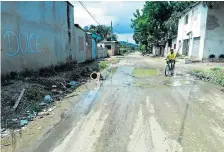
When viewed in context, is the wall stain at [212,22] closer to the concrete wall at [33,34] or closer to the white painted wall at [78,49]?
the white painted wall at [78,49]

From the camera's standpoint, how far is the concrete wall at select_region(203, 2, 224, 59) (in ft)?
71.8

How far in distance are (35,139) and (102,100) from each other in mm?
3410

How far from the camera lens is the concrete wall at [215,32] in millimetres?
21891

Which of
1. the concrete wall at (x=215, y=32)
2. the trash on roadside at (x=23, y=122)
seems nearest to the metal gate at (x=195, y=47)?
the concrete wall at (x=215, y=32)

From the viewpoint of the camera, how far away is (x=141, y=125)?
17.0 feet

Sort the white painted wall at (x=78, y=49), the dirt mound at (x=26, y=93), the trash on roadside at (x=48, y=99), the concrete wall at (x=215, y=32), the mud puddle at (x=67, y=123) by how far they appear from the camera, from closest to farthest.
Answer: the mud puddle at (x=67, y=123)
the dirt mound at (x=26, y=93)
the trash on roadside at (x=48, y=99)
the white painted wall at (x=78, y=49)
the concrete wall at (x=215, y=32)

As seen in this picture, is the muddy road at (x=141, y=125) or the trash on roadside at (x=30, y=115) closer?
the muddy road at (x=141, y=125)

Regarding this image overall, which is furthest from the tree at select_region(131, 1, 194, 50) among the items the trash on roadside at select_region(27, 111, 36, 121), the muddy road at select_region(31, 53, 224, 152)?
the trash on roadside at select_region(27, 111, 36, 121)

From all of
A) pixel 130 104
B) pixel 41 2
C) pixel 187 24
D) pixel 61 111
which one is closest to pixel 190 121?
pixel 130 104

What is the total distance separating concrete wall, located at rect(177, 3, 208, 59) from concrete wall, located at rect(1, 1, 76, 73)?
1505cm

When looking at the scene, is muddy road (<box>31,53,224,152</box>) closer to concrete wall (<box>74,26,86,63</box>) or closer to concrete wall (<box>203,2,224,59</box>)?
concrete wall (<box>74,26,86,63</box>)

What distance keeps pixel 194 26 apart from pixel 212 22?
3.93 m

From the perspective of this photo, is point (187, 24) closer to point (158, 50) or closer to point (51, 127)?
point (158, 50)

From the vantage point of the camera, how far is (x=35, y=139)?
4590mm
